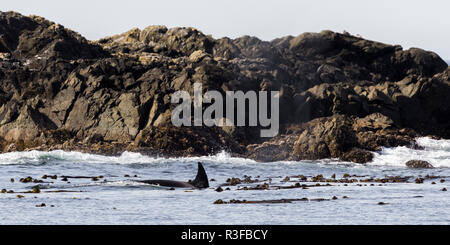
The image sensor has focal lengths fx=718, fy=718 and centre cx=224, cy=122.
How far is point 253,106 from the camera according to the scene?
200ft

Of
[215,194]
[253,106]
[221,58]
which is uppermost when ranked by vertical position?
[221,58]

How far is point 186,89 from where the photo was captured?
5922 centimetres

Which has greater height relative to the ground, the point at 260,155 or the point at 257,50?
the point at 257,50

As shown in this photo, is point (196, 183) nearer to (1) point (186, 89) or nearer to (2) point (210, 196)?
(2) point (210, 196)

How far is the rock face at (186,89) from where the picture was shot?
52.5m

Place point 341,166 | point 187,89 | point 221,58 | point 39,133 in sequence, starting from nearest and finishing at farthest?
point 341,166 < point 39,133 < point 187,89 < point 221,58

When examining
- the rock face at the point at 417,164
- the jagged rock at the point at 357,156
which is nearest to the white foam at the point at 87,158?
the jagged rock at the point at 357,156

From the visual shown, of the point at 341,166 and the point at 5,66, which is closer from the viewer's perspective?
the point at 341,166

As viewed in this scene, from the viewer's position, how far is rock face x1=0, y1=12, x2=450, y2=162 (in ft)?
172

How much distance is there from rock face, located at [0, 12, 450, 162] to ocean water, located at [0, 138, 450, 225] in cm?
494

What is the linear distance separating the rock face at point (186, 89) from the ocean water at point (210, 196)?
4.94 meters
